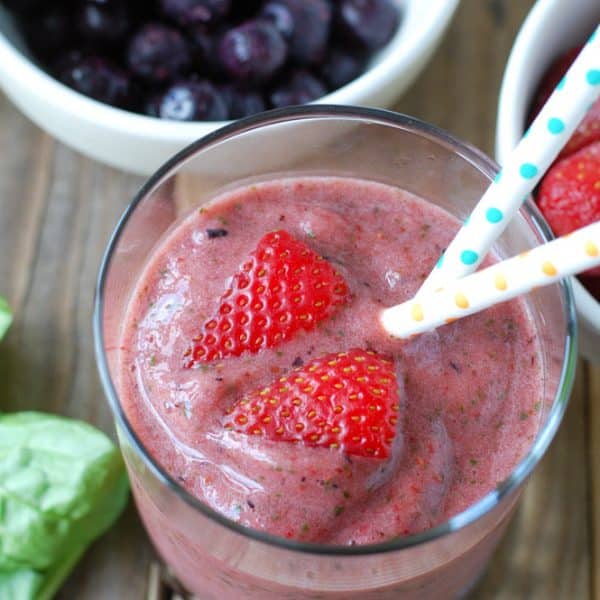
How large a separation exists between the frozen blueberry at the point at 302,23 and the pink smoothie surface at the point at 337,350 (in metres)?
0.34

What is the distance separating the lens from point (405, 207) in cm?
123

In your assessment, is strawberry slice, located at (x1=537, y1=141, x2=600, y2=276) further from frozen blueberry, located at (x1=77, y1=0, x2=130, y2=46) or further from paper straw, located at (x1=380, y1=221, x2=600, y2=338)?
frozen blueberry, located at (x1=77, y1=0, x2=130, y2=46)

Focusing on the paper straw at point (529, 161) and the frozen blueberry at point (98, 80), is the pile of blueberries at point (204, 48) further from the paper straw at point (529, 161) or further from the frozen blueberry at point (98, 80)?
the paper straw at point (529, 161)

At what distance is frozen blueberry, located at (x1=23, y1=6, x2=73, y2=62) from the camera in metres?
1.51

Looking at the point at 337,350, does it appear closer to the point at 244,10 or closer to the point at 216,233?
the point at 216,233

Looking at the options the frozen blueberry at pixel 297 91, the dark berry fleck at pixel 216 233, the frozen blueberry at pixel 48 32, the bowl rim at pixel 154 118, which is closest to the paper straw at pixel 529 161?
the dark berry fleck at pixel 216 233

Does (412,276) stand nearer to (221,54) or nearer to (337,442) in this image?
(337,442)

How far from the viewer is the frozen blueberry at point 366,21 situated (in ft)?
4.98

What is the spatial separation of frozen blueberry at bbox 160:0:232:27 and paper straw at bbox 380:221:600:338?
63 cm

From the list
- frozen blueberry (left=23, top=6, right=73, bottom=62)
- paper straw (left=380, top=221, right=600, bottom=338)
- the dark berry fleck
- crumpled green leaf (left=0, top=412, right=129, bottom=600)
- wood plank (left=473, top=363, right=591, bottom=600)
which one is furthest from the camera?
frozen blueberry (left=23, top=6, right=73, bottom=62)

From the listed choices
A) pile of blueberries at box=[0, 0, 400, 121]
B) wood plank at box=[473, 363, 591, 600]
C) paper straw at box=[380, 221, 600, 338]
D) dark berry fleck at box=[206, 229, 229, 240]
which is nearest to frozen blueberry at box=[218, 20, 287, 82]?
pile of blueberries at box=[0, 0, 400, 121]

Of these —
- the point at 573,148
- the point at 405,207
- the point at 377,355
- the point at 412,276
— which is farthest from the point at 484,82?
the point at 377,355

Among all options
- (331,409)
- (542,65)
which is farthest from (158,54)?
(331,409)

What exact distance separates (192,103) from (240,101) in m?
0.08
